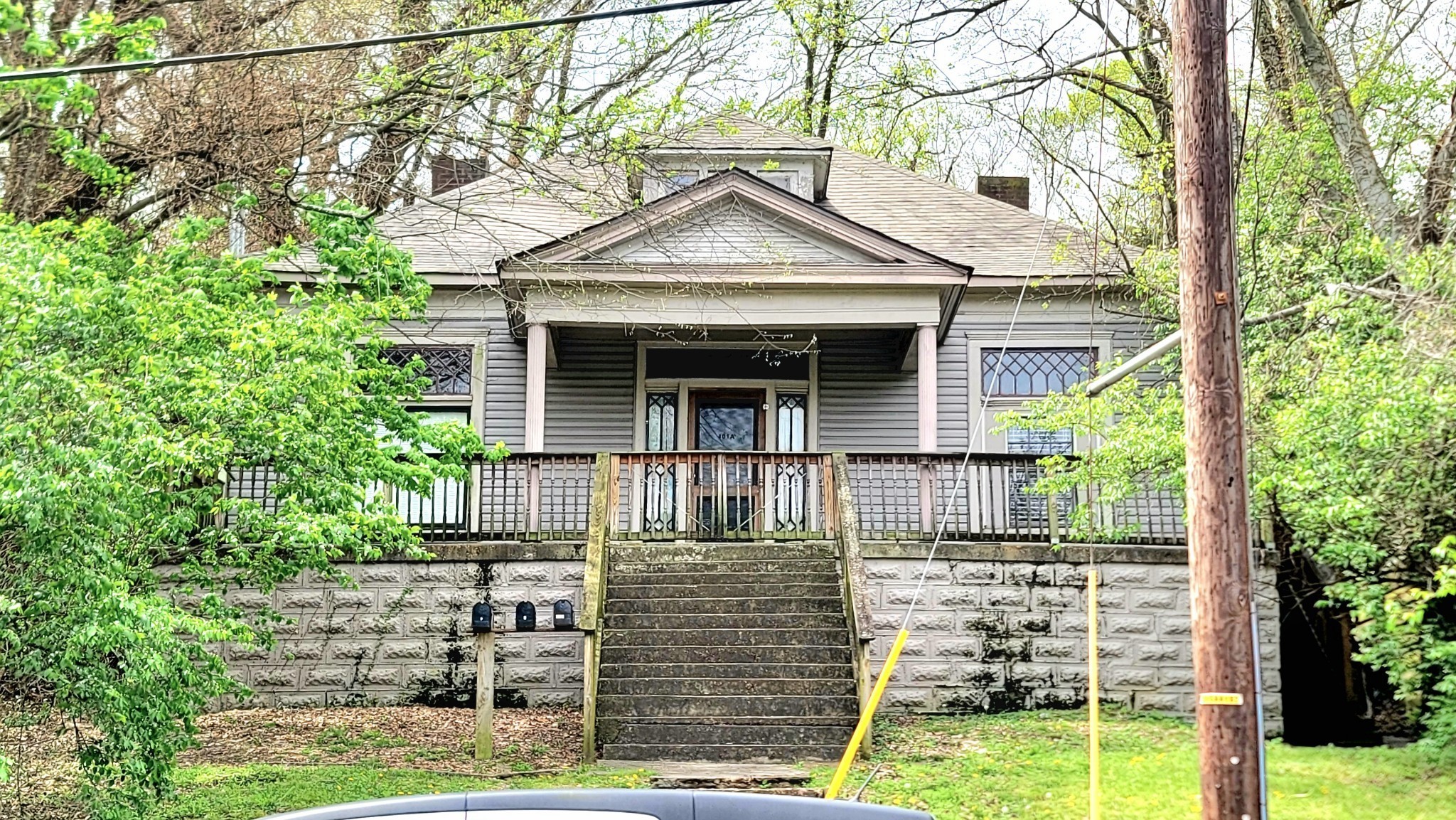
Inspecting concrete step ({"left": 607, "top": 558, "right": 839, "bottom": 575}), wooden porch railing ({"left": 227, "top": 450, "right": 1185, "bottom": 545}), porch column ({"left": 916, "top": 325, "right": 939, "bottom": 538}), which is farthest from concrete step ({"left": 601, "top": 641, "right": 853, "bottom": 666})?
porch column ({"left": 916, "top": 325, "right": 939, "bottom": 538})

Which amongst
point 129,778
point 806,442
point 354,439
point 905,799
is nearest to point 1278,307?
point 905,799

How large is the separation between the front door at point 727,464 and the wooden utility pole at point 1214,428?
8.30 m

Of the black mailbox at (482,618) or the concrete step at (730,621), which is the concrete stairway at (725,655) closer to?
the concrete step at (730,621)

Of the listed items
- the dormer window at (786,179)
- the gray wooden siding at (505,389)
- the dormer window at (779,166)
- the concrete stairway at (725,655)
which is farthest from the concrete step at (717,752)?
the dormer window at (786,179)

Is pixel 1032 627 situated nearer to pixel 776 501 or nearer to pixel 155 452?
pixel 776 501

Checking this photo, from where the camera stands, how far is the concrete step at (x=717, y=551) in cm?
1362

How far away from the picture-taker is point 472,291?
17141mm

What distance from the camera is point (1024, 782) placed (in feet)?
33.7

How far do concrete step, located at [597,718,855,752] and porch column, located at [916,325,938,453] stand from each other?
4970 millimetres

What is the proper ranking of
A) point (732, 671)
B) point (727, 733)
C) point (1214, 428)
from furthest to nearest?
point (732, 671) → point (727, 733) → point (1214, 428)

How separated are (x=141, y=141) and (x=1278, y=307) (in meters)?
10.6

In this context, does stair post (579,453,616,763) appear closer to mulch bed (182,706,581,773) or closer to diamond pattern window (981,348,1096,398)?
mulch bed (182,706,581,773)

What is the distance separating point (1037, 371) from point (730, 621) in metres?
7.18

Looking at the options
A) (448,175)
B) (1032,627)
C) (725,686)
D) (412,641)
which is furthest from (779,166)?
(725,686)
